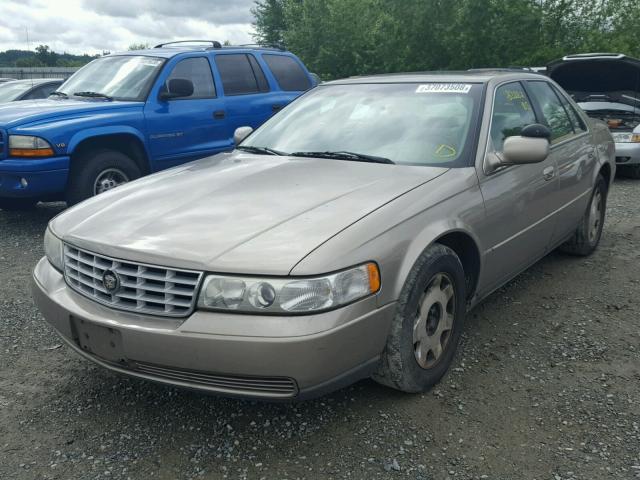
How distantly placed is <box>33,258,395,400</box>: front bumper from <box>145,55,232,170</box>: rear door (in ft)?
13.9

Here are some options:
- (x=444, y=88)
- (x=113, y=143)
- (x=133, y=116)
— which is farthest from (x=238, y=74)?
(x=444, y=88)

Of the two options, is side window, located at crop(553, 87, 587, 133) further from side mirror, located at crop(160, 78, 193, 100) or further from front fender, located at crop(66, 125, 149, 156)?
front fender, located at crop(66, 125, 149, 156)

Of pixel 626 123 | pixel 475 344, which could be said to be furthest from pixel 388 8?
pixel 475 344

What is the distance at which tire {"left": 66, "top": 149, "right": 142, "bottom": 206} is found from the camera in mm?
6000

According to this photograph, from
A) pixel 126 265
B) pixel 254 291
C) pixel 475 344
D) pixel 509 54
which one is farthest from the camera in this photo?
pixel 509 54

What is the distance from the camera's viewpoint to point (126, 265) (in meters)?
2.57

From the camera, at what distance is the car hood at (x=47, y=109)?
19.2 ft

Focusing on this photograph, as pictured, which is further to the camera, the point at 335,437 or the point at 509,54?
the point at 509,54

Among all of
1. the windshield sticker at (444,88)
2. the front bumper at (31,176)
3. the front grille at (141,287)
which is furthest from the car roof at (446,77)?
the front bumper at (31,176)

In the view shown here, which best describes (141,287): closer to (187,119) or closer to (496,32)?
(187,119)

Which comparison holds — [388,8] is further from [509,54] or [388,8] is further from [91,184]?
[91,184]

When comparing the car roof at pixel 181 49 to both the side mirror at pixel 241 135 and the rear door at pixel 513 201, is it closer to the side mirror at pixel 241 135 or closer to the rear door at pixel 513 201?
the side mirror at pixel 241 135

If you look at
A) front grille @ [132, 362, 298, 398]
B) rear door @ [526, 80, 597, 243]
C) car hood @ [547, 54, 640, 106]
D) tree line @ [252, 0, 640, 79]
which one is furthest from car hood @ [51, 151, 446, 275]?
tree line @ [252, 0, 640, 79]

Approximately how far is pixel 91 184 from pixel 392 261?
14.2 feet
